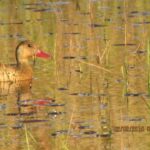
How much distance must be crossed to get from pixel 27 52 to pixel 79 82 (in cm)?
220

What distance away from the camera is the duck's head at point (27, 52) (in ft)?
43.1

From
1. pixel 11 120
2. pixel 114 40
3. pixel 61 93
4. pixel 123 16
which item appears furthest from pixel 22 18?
pixel 11 120

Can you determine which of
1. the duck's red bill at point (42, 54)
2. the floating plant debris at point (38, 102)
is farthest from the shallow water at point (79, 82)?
the duck's red bill at point (42, 54)

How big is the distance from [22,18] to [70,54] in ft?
12.1

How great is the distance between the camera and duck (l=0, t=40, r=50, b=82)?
12.5 meters

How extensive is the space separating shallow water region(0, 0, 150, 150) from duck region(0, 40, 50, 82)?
13cm

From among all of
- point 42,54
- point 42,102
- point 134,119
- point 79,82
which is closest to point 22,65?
point 42,54

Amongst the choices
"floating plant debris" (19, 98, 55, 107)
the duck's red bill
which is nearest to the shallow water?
"floating plant debris" (19, 98, 55, 107)

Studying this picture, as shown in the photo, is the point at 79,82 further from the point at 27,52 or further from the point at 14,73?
the point at 27,52

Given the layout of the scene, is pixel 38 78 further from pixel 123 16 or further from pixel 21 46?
pixel 123 16

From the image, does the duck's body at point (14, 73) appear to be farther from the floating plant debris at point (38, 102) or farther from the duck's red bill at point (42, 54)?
the floating plant debris at point (38, 102)

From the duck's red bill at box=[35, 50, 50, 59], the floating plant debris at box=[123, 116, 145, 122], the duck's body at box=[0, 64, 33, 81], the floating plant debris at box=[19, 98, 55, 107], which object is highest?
the duck's red bill at box=[35, 50, 50, 59]

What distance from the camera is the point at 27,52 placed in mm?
13562

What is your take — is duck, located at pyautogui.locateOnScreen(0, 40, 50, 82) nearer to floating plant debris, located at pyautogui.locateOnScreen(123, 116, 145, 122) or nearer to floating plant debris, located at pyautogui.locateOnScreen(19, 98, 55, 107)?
floating plant debris, located at pyautogui.locateOnScreen(19, 98, 55, 107)
